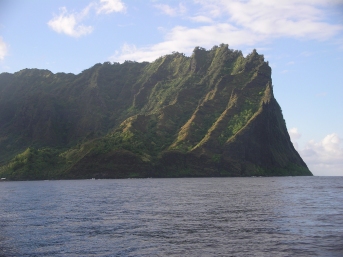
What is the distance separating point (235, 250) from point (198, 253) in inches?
132

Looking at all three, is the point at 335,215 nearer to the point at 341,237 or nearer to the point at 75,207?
the point at 341,237

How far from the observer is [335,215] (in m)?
59.5

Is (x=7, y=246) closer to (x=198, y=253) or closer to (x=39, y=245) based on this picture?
(x=39, y=245)

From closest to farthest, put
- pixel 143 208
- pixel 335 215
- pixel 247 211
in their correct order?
pixel 335 215
pixel 247 211
pixel 143 208

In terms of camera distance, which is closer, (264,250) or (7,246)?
(264,250)

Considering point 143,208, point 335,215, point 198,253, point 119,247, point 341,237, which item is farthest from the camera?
point 143,208

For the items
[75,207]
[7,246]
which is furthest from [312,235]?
[75,207]

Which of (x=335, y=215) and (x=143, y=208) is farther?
(x=143, y=208)

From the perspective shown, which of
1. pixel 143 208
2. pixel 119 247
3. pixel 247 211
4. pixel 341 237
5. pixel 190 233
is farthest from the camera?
pixel 143 208

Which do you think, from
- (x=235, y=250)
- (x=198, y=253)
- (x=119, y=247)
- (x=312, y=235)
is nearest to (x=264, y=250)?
(x=235, y=250)

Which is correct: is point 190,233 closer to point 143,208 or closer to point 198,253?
point 198,253

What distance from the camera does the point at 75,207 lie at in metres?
75.7

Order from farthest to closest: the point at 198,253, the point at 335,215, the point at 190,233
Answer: the point at 335,215, the point at 190,233, the point at 198,253

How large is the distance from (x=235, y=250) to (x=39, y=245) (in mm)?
17844
